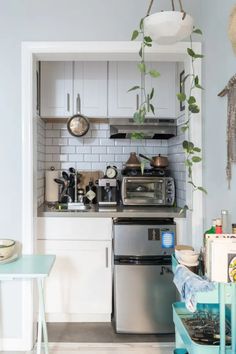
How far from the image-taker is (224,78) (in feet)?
6.13

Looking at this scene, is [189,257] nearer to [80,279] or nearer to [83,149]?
[80,279]

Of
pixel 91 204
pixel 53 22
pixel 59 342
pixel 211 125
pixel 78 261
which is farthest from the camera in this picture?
pixel 91 204

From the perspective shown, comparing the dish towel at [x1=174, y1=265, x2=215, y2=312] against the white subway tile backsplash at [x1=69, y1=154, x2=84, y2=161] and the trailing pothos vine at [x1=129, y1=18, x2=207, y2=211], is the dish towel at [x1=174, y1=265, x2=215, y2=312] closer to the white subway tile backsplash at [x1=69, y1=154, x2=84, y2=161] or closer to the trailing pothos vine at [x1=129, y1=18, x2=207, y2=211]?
the trailing pothos vine at [x1=129, y1=18, x2=207, y2=211]

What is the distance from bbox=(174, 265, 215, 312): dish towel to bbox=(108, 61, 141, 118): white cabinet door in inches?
74.9

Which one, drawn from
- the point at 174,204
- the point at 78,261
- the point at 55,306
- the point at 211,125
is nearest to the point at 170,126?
the point at 174,204

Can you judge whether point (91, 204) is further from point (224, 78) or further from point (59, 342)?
point (224, 78)

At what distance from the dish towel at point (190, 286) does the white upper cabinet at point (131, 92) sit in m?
1.88

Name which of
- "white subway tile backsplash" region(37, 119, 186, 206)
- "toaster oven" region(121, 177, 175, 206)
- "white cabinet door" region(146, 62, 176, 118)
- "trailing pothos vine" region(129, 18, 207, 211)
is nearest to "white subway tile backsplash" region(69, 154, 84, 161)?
"white subway tile backsplash" region(37, 119, 186, 206)

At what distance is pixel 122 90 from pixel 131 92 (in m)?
A: 0.09

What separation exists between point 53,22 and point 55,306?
2.15 m

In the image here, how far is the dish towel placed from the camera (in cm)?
137

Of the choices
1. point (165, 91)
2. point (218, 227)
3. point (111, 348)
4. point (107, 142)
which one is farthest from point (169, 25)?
point (111, 348)

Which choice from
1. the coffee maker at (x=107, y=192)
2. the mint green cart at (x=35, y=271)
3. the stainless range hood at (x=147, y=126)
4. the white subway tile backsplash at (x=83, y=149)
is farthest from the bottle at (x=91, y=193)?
the mint green cart at (x=35, y=271)

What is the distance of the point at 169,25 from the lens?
5.35ft
